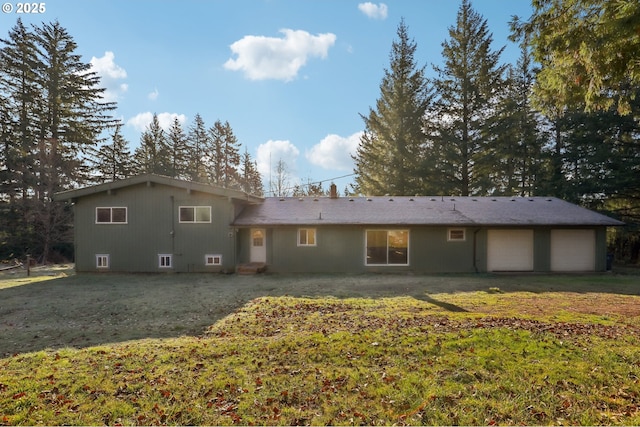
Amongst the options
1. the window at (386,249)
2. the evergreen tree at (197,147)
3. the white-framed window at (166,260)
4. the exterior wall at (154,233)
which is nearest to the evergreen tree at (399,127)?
the window at (386,249)

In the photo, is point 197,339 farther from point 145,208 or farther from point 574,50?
point 145,208

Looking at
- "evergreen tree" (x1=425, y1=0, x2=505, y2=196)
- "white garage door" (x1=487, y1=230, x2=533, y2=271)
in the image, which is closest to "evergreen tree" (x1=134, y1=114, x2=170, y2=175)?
"evergreen tree" (x1=425, y1=0, x2=505, y2=196)

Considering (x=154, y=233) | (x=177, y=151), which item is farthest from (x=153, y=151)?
(x=154, y=233)

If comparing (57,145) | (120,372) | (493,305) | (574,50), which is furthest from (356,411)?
(57,145)

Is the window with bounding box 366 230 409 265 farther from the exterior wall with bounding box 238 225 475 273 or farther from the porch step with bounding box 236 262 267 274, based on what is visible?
the porch step with bounding box 236 262 267 274

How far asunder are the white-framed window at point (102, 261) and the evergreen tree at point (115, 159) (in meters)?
18.2

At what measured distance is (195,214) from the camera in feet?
45.8

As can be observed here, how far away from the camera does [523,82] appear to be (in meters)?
24.7

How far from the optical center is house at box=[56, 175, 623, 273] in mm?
13867

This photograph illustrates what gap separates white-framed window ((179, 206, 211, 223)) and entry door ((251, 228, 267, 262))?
6.77 ft

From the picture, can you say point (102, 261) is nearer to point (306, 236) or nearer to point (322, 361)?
point (306, 236)

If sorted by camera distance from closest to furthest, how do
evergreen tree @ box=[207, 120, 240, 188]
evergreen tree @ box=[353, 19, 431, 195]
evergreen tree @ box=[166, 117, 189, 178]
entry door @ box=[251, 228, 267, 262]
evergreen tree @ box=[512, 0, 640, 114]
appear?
evergreen tree @ box=[512, 0, 640, 114] < entry door @ box=[251, 228, 267, 262] < evergreen tree @ box=[353, 19, 431, 195] < evergreen tree @ box=[166, 117, 189, 178] < evergreen tree @ box=[207, 120, 240, 188]

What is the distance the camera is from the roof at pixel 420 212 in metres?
13.7

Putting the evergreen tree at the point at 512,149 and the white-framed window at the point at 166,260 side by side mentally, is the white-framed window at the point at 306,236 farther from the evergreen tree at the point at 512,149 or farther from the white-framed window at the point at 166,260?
the evergreen tree at the point at 512,149
